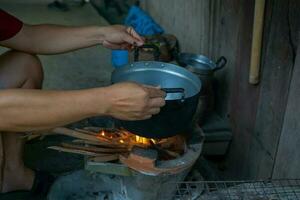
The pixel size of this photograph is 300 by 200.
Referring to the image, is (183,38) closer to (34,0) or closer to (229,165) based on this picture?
(229,165)

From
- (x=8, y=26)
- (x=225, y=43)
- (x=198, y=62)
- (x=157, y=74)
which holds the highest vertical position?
(x=8, y=26)

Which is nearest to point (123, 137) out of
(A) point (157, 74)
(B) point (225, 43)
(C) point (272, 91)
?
(A) point (157, 74)

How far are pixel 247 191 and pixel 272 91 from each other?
657 mm

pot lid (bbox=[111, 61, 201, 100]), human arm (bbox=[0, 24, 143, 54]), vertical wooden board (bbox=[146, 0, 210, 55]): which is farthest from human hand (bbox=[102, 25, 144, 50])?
vertical wooden board (bbox=[146, 0, 210, 55])

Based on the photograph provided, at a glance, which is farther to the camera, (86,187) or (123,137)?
(86,187)

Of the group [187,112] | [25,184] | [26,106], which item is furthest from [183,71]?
[25,184]

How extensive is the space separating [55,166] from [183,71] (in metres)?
1.30

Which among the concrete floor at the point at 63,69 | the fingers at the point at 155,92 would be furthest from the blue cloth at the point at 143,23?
the fingers at the point at 155,92

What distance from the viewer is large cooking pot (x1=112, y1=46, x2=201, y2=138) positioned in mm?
1944

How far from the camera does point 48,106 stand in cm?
178

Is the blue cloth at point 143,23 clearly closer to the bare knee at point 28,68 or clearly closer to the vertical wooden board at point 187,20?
the vertical wooden board at point 187,20

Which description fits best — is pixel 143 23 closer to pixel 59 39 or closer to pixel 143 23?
pixel 143 23

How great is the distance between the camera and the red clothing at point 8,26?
8.20 ft

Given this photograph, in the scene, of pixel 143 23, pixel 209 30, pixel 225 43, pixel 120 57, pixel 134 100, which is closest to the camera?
pixel 134 100
